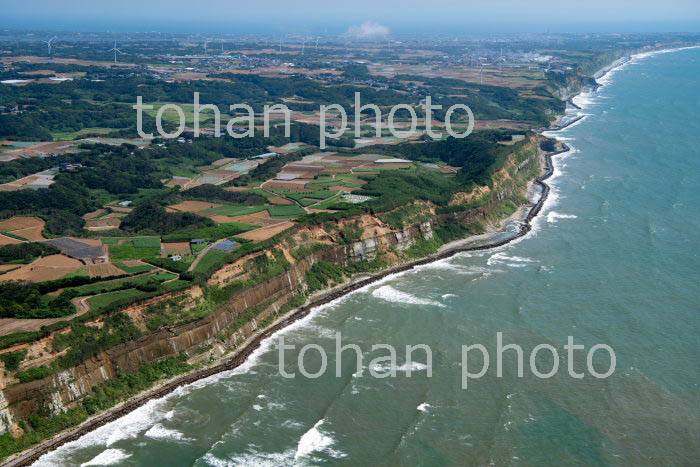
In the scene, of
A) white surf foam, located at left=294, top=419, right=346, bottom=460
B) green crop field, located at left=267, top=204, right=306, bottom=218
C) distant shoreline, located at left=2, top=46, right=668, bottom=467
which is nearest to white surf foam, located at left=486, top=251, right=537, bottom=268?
distant shoreline, located at left=2, top=46, right=668, bottom=467

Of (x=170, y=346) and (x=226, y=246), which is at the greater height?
(x=226, y=246)

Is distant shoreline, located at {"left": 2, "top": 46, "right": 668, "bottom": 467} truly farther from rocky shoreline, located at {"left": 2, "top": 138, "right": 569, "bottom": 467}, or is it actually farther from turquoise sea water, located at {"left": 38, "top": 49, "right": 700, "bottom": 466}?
turquoise sea water, located at {"left": 38, "top": 49, "right": 700, "bottom": 466}

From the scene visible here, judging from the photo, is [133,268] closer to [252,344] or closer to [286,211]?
[252,344]

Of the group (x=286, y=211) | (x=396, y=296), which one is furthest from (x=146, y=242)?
(x=396, y=296)

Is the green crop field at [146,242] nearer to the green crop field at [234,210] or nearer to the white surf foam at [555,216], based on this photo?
the green crop field at [234,210]

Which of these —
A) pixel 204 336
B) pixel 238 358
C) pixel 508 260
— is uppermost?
pixel 508 260

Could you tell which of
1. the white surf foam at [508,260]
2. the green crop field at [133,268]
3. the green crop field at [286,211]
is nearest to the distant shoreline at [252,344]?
the white surf foam at [508,260]

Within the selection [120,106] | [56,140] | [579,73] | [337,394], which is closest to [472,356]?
[337,394]
